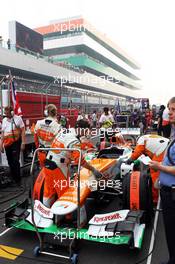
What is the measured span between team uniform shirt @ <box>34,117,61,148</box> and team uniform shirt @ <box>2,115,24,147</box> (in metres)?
0.63

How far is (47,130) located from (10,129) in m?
0.99

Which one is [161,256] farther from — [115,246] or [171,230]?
[171,230]

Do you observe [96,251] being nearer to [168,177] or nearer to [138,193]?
[138,193]

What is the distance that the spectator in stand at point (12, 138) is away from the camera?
575 cm

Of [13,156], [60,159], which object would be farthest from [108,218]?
[13,156]

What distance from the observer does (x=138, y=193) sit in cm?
375

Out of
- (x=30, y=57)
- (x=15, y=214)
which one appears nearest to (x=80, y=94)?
(x=15, y=214)

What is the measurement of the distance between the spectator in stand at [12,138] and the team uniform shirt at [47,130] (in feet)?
1.83

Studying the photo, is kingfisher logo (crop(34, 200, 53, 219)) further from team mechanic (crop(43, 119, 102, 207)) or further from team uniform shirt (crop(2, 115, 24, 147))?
team uniform shirt (crop(2, 115, 24, 147))

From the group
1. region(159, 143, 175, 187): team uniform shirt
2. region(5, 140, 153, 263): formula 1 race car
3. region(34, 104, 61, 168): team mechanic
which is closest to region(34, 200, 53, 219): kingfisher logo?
region(5, 140, 153, 263): formula 1 race car

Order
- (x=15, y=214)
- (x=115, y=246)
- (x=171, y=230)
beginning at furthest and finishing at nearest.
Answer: (x=15, y=214), (x=115, y=246), (x=171, y=230)

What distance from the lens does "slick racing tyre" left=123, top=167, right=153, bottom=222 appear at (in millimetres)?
3721

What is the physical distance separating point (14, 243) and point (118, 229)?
135 centimetres

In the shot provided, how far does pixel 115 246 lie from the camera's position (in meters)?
3.39
